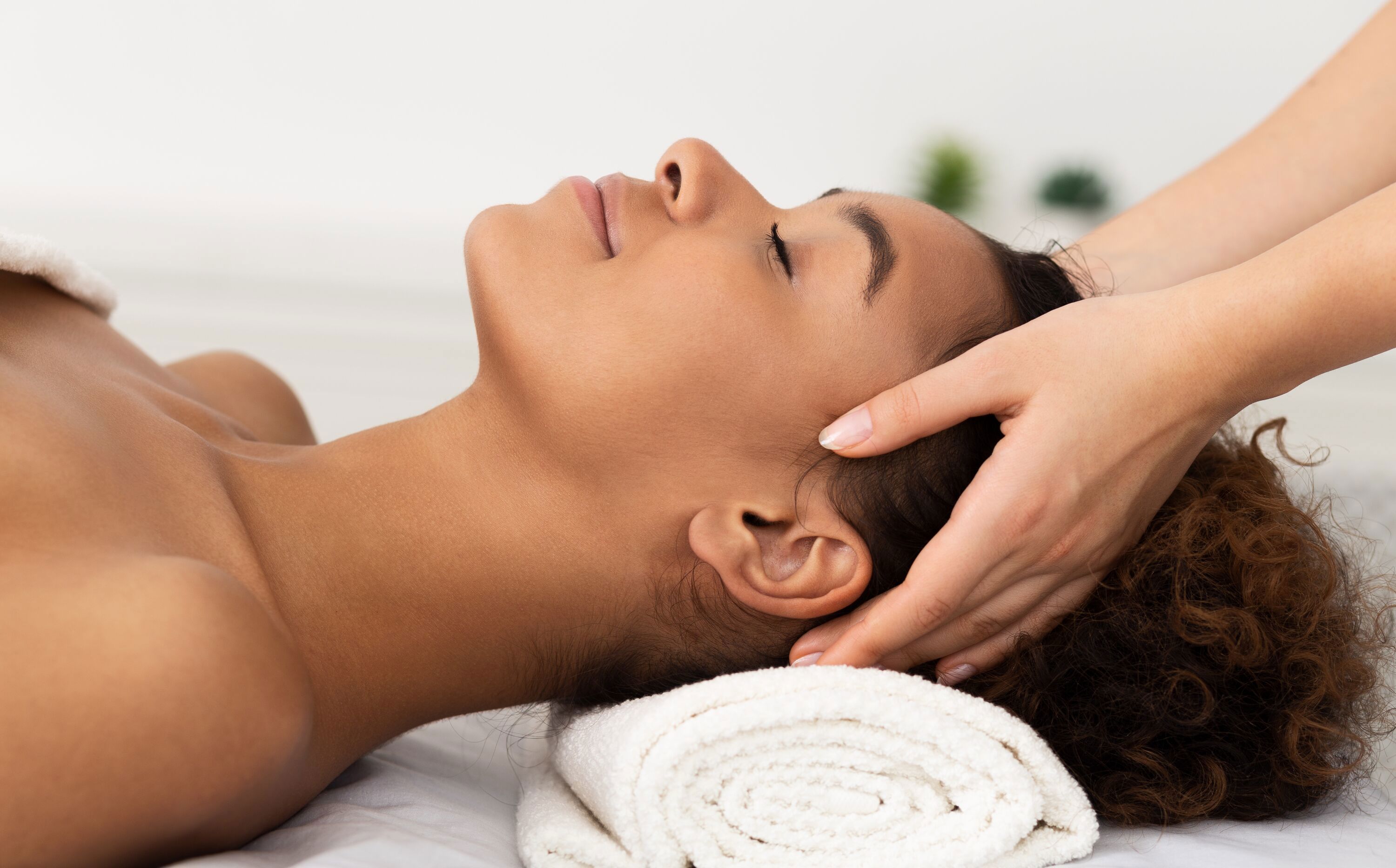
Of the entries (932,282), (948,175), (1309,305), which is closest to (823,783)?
(932,282)

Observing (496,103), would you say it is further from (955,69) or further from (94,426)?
(94,426)

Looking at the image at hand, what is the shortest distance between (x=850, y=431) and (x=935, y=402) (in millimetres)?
93

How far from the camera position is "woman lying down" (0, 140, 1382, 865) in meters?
1.13

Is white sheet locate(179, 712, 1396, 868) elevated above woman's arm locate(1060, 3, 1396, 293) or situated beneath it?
situated beneath

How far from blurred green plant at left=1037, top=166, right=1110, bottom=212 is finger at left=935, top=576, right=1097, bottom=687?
1.93 metres

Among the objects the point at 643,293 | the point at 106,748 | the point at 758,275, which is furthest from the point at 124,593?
the point at 758,275

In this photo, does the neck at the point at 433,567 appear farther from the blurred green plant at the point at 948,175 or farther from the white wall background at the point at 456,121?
the blurred green plant at the point at 948,175

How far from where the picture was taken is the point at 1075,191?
283 cm

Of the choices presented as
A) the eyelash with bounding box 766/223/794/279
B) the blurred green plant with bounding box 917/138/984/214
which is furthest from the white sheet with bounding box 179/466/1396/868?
the blurred green plant with bounding box 917/138/984/214

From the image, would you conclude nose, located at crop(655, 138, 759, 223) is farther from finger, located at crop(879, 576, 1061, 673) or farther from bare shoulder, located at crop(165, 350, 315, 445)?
bare shoulder, located at crop(165, 350, 315, 445)

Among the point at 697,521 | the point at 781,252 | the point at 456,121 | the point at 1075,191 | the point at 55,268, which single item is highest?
the point at 456,121

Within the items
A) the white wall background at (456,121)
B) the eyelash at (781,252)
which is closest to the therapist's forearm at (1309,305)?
the eyelash at (781,252)

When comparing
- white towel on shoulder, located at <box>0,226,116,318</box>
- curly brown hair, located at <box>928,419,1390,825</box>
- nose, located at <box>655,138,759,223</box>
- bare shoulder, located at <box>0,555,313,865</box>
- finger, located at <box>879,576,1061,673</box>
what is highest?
white towel on shoulder, located at <box>0,226,116,318</box>

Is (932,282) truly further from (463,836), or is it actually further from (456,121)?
(456,121)
